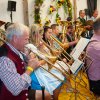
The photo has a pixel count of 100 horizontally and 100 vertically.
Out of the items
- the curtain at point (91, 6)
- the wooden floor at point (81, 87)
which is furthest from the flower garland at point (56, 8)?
the wooden floor at point (81, 87)

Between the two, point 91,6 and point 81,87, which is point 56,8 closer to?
point 91,6

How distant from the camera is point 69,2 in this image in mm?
9203

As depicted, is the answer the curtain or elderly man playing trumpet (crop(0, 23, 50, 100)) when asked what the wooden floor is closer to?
elderly man playing trumpet (crop(0, 23, 50, 100))

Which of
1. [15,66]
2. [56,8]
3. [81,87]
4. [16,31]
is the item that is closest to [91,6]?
[56,8]

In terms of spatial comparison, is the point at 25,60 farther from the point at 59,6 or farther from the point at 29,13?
the point at 59,6

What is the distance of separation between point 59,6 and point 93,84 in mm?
6066

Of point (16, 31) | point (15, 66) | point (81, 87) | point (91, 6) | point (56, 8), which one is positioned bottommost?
point (81, 87)

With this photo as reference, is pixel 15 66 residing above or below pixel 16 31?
below

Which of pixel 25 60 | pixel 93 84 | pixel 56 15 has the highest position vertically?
pixel 56 15

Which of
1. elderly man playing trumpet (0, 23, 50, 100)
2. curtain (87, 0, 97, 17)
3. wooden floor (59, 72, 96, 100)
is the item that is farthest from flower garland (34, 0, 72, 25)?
elderly man playing trumpet (0, 23, 50, 100)

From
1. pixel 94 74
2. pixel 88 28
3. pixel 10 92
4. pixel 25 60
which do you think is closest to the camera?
pixel 10 92

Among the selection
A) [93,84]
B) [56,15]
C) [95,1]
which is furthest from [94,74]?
[95,1]

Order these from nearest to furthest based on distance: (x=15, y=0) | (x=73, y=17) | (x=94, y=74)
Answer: (x=94, y=74)
(x=15, y=0)
(x=73, y=17)

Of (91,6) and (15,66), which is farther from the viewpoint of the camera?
(91,6)
